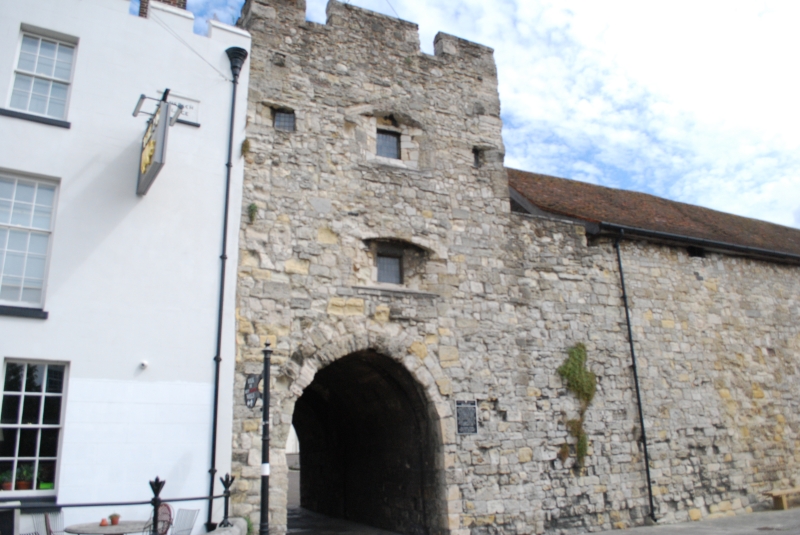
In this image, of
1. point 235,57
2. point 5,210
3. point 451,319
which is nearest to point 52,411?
point 5,210

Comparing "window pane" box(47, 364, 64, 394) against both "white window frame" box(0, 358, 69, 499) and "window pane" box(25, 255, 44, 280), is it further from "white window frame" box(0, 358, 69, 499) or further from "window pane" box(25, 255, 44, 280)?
"window pane" box(25, 255, 44, 280)

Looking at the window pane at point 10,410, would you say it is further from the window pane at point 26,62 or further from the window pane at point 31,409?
the window pane at point 26,62

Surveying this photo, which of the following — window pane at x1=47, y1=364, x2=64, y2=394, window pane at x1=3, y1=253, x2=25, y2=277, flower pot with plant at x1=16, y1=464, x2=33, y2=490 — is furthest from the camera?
window pane at x1=3, y1=253, x2=25, y2=277

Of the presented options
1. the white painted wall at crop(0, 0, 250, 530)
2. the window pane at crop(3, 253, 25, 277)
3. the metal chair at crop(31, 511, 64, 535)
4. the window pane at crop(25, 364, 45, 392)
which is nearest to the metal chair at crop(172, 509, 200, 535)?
the white painted wall at crop(0, 0, 250, 530)

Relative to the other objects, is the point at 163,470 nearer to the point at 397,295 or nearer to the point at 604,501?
the point at 397,295

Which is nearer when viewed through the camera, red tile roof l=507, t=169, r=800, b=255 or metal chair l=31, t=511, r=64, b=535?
metal chair l=31, t=511, r=64, b=535

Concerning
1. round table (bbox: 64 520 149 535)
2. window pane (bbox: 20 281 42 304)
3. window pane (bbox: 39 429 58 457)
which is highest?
window pane (bbox: 20 281 42 304)

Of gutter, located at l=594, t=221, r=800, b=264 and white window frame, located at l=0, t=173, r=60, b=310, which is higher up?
gutter, located at l=594, t=221, r=800, b=264

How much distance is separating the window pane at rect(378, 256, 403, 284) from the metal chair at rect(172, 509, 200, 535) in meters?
4.40

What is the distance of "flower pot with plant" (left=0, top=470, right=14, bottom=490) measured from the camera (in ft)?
22.0

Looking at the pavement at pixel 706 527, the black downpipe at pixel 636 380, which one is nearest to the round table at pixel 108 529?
the pavement at pixel 706 527

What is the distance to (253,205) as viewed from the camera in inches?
354

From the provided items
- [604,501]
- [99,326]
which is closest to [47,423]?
[99,326]

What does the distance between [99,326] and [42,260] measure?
107 centimetres
